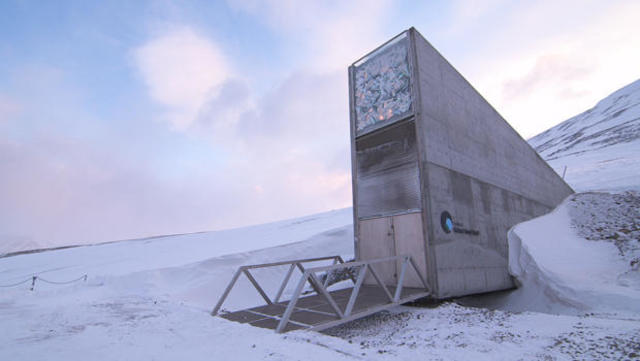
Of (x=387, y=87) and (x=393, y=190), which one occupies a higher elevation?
(x=387, y=87)

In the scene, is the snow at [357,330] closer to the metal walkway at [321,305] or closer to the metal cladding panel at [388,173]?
the metal walkway at [321,305]

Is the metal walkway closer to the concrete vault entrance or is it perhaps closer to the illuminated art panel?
the concrete vault entrance

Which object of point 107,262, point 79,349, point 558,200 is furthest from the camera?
point 558,200

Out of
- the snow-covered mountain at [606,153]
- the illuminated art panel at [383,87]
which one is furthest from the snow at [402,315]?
the snow-covered mountain at [606,153]

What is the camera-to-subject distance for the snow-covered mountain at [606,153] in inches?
726

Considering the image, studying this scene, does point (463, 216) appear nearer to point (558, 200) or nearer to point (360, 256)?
point (360, 256)

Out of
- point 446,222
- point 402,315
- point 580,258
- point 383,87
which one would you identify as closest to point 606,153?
point 580,258

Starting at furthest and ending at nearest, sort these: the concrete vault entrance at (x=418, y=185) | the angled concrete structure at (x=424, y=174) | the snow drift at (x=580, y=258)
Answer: the angled concrete structure at (x=424, y=174) → the concrete vault entrance at (x=418, y=185) → the snow drift at (x=580, y=258)

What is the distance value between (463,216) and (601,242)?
11.6 ft

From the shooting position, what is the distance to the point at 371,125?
9.75 meters

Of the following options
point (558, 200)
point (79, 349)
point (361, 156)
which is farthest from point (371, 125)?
point (558, 200)

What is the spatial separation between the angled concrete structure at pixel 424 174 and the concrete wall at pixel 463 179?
0.03 meters

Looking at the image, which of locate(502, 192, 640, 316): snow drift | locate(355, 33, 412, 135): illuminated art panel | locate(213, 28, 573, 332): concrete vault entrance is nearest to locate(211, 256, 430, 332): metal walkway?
locate(213, 28, 573, 332): concrete vault entrance

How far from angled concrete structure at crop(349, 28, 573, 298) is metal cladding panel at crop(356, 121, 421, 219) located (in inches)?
1.2
